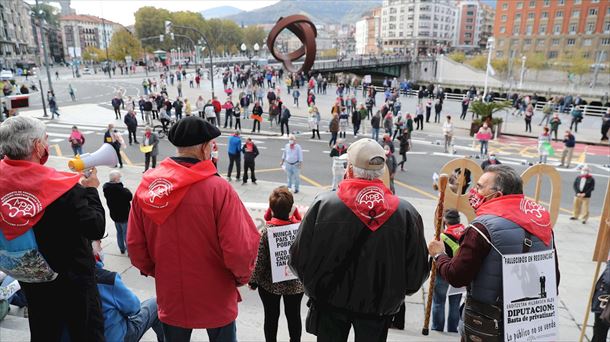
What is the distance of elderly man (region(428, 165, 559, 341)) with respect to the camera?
2541mm

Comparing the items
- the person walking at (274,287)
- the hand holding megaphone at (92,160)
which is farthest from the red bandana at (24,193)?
the person walking at (274,287)

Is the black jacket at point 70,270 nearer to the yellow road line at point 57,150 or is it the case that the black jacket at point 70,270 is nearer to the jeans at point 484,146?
the yellow road line at point 57,150

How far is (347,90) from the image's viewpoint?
39.4 m

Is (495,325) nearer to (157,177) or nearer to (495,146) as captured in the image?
(157,177)

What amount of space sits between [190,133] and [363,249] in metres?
1.23

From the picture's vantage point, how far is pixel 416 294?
18.8 ft

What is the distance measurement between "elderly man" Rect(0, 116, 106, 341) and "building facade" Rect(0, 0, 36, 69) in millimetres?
90276

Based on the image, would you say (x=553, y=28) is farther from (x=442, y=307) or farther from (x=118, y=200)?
(x=118, y=200)

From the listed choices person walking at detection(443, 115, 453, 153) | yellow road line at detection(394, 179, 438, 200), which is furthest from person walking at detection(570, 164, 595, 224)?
person walking at detection(443, 115, 453, 153)

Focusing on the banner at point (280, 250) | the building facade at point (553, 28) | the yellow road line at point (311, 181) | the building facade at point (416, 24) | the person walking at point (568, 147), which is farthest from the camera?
the building facade at point (416, 24)

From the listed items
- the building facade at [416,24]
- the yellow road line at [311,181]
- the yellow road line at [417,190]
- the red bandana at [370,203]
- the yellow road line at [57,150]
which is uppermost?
the building facade at [416,24]

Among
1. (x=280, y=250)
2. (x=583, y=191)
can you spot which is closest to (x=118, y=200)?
(x=280, y=250)

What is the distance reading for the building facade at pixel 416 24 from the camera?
145500mm

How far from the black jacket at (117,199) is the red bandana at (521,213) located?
5831 millimetres
